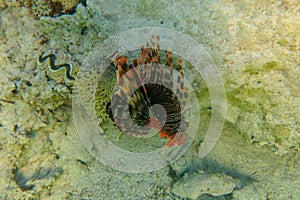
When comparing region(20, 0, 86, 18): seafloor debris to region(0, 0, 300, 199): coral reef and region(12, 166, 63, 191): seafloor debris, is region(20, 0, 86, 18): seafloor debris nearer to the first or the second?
region(0, 0, 300, 199): coral reef

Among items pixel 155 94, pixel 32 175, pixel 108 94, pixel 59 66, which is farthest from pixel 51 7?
pixel 32 175

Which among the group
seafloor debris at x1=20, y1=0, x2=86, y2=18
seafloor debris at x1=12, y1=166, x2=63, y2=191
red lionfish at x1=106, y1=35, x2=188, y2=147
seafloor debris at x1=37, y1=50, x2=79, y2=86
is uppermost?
seafloor debris at x1=20, y1=0, x2=86, y2=18

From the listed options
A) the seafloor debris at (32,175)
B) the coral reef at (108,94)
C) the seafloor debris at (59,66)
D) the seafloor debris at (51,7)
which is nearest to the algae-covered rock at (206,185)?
the coral reef at (108,94)

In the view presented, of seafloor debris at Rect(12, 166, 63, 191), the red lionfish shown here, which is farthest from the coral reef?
the red lionfish

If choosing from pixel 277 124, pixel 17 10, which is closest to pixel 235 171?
pixel 277 124

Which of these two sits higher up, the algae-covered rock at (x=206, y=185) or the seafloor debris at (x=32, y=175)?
the seafloor debris at (x=32, y=175)

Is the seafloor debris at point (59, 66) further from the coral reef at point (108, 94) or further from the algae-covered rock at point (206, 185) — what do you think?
the algae-covered rock at point (206, 185)

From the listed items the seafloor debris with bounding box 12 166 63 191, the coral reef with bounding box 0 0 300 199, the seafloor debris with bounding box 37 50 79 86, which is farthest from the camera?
the seafloor debris with bounding box 12 166 63 191
